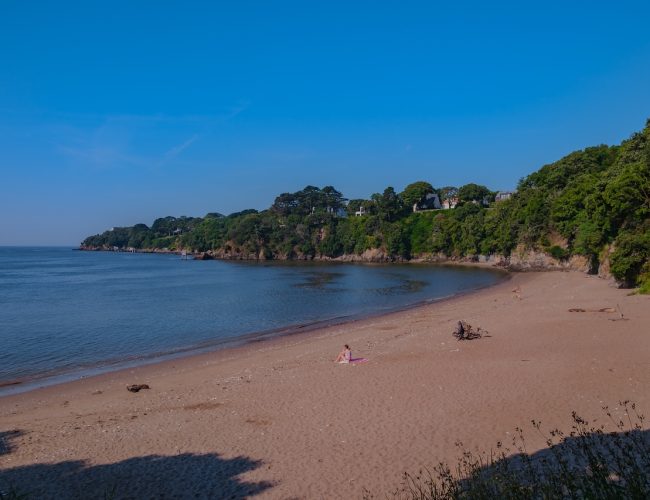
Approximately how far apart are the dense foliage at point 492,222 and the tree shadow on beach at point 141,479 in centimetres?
2916

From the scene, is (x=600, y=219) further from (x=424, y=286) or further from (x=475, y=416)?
(x=475, y=416)

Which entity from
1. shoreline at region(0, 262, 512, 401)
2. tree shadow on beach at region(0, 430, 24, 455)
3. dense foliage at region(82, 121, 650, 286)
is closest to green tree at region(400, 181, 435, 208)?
dense foliage at region(82, 121, 650, 286)

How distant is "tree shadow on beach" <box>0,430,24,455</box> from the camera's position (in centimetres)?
1023

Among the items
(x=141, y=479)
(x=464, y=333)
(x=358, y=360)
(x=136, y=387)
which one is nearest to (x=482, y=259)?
(x=464, y=333)

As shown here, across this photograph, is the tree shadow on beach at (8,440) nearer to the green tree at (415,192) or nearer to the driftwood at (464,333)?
the driftwood at (464,333)

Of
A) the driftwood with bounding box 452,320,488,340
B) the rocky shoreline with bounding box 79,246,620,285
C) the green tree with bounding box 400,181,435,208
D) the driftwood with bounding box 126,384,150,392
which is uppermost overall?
the green tree with bounding box 400,181,435,208

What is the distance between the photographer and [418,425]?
33.9 feet

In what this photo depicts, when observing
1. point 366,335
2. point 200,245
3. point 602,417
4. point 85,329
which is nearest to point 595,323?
point 366,335

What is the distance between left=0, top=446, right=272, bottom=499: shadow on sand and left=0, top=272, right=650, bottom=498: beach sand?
0.12ft

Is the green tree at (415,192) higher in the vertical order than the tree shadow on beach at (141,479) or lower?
higher

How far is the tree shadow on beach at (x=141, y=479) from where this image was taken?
7.96 metres

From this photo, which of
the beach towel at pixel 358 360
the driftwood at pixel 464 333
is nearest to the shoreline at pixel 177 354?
the beach towel at pixel 358 360

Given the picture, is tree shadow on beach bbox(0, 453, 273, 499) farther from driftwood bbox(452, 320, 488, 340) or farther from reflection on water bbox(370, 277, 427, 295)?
reflection on water bbox(370, 277, 427, 295)

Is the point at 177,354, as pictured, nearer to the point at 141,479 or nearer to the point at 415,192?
the point at 141,479
